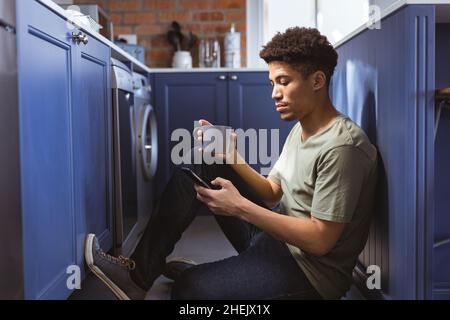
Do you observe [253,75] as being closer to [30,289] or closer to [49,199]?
[49,199]

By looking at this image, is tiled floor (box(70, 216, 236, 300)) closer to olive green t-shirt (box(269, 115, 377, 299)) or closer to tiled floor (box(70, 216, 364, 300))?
tiled floor (box(70, 216, 364, 300))

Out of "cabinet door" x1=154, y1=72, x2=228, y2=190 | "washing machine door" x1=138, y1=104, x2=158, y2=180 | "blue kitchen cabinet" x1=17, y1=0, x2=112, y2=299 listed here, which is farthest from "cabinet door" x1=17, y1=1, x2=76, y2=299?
"cabinet door" x1=154, y1=72, x2=228, y2=190

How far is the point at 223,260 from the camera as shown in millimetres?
1520

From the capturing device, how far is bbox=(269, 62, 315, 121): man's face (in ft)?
4.56

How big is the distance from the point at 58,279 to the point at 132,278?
0.68ft

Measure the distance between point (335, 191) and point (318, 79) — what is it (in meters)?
0.33

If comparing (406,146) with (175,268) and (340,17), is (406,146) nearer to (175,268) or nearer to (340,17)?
(175,268)

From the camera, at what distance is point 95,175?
72.4 inches

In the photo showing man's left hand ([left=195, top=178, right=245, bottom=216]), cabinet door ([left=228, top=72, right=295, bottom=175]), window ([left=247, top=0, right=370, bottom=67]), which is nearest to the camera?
man's left hand ([left=195, top=178, right=245, bottom=216])

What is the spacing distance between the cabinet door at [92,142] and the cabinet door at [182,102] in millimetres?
1158

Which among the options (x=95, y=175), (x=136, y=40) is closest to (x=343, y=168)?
(x=95, y=175)

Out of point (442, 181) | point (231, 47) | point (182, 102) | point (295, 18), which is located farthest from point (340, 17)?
point (442, 181)

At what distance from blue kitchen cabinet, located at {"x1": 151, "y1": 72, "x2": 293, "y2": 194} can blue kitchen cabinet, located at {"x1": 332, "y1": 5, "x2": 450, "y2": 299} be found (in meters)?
1.74

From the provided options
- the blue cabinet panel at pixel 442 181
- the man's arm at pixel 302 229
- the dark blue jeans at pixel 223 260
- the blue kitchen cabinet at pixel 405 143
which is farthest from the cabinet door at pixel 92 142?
the blue cabinet panel at pixel 442 181
